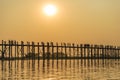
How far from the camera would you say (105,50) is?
62688 mm

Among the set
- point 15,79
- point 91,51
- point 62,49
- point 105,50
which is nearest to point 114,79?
point 15,79

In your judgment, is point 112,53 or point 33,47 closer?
point 33,47

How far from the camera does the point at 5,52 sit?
44.2 m

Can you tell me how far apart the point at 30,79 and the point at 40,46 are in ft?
91.5

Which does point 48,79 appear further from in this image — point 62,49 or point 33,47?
point 62,49

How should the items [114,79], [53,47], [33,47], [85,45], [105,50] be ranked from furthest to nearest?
1. [105,50]
2. [85,45]
3. [53,47]
4. [33,47]
5. [114,79]

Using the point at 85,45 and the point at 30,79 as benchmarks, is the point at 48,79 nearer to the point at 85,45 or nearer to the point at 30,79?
the point at 30,79

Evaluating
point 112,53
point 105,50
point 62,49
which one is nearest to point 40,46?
point 62,49

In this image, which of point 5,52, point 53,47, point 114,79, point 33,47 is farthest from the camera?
point 53,47

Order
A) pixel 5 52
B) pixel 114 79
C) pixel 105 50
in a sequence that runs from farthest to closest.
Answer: pixel 105 50 < pixel 5 52 < pixel 114 79

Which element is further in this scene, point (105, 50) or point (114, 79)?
point (105, 50)

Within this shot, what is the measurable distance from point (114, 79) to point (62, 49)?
1309 inches

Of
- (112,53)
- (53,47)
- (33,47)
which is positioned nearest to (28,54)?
(33,47)

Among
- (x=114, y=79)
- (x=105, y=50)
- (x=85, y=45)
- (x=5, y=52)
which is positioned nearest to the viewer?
(x=114, y=79)
